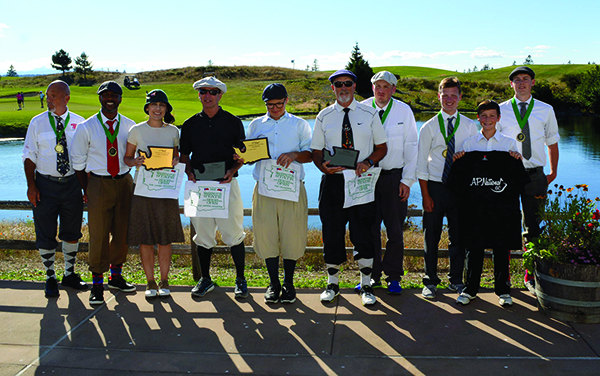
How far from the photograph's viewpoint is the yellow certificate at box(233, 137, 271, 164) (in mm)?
4906

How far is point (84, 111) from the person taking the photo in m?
38.8

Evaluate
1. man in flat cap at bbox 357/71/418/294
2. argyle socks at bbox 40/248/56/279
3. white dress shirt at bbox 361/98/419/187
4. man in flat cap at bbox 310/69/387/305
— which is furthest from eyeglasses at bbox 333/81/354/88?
argyle socks at bbox 40/248/56/279

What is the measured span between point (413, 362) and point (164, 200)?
9.91 feet

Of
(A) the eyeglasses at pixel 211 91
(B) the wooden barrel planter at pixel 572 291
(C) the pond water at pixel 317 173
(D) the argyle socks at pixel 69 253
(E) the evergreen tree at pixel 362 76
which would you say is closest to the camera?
(B) the wooden barrel planter at pixel 572 291

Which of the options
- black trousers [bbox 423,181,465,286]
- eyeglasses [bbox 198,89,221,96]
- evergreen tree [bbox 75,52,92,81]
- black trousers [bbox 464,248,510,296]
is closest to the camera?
black trousers [bbox 464,248,510,296]

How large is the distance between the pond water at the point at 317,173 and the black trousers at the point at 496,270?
427 inches

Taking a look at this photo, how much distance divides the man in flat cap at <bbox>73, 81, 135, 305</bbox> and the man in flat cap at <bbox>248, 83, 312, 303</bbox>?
1450mm

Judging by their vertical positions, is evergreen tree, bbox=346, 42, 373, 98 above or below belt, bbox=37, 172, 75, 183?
above

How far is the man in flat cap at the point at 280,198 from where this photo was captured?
199 inches

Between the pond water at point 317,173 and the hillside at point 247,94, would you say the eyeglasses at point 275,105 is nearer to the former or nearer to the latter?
the pond water at point 317,173

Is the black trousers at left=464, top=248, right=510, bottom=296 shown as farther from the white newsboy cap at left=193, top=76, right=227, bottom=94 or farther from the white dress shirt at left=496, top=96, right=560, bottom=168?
the white newsboy cap at left=193, top=76, right=227, bottom=94

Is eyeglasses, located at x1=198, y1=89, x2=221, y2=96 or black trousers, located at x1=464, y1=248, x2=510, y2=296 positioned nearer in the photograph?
black trousers, located at x1=464, y1=248, x2=510, y2=296

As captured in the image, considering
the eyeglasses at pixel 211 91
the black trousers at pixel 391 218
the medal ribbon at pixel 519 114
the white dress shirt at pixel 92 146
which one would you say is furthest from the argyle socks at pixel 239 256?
the medal ribbon at pixel 519 114

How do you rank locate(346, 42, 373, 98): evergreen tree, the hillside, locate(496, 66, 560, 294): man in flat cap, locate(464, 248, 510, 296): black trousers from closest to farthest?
locate(464, 248, 510, 296): black trousers → locate(496, 66, 560, 294): man in flat cap → the hillside → locate(346, 42, 373, 98): evergreen tree
